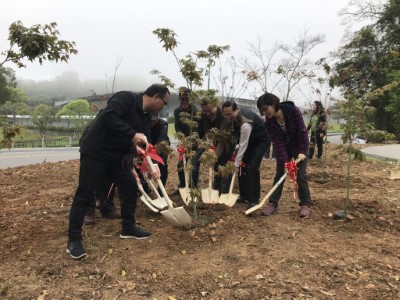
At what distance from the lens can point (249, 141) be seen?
4363mm

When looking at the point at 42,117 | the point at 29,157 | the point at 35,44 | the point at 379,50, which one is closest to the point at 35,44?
the point at 35,44

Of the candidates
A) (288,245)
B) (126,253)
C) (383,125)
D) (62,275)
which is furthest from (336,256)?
(383,125)

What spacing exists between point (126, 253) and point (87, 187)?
0.68 metres

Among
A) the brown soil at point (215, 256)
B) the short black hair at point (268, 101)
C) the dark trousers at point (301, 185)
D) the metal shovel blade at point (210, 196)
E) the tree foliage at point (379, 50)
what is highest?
the tree foliage at point (379, 50)

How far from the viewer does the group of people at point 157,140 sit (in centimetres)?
304

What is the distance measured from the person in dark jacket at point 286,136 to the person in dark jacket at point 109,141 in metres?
1.28

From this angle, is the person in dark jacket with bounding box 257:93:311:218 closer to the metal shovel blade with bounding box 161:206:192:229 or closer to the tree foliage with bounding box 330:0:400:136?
the metal shovel blade with bounding box 161:206:192:229

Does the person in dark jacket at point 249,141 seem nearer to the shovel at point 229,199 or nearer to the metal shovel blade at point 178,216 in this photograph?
the shovel at point 229,199

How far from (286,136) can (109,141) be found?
2.03 metres

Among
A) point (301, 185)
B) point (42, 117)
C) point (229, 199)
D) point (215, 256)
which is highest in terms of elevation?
point (301, 185)

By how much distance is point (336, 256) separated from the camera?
3107 mm

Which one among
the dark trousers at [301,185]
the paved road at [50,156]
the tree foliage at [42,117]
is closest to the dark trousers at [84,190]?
the dark trousers at [301,185]

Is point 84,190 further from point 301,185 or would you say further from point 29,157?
point 29,157

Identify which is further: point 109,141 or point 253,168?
point 253,168
